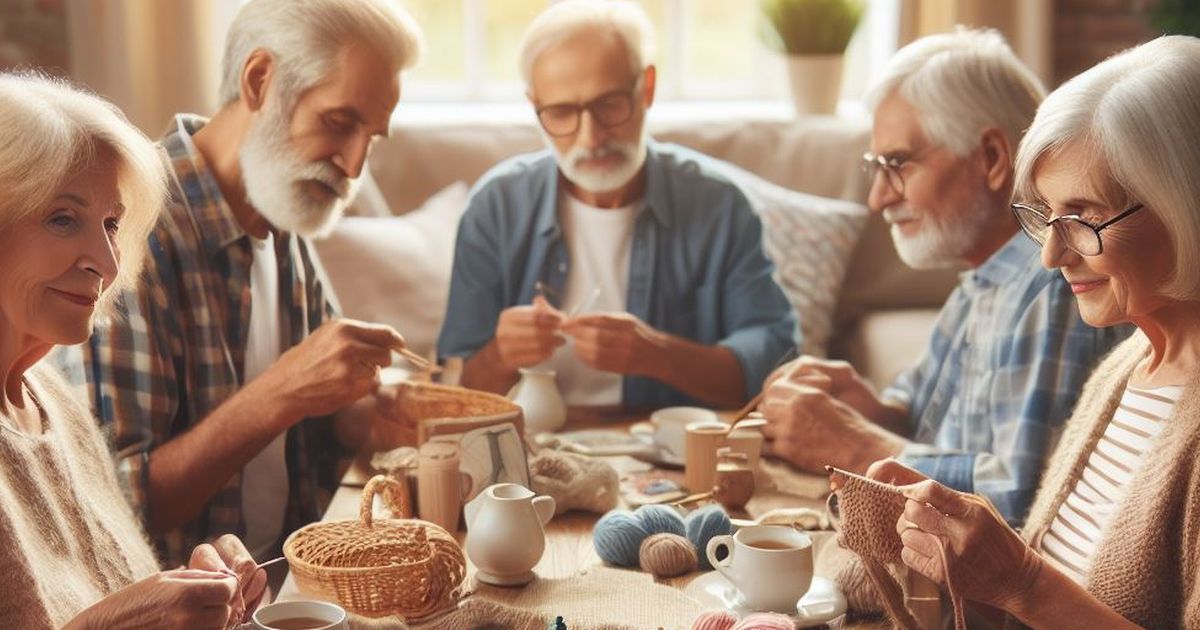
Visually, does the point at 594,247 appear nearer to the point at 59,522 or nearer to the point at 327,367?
the point at 327,367

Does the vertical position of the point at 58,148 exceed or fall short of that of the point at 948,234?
it exceeds it

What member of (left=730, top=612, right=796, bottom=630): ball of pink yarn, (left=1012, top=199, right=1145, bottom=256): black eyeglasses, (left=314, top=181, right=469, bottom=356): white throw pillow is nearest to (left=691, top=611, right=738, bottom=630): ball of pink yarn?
(left=730, top=612, right=796, bottom=630): ball of pink yarn

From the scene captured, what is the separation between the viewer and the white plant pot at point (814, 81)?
13.6ft

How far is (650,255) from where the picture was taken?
10.2 ft

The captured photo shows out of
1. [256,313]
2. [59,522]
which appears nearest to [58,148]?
[59,522]

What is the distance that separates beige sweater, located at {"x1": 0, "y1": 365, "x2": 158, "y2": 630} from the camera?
133cm

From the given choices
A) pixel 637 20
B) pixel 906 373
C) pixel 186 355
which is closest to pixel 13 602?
pixel 186 355

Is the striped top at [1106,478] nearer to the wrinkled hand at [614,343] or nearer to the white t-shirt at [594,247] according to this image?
the wrinkled hand at [614,343]

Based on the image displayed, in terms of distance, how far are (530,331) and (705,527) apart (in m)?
0.91

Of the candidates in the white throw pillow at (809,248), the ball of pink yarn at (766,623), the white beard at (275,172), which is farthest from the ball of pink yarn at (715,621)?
the white throw pillow at (809,248)

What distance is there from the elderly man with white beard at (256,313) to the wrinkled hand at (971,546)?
977 mm

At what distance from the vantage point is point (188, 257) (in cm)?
222

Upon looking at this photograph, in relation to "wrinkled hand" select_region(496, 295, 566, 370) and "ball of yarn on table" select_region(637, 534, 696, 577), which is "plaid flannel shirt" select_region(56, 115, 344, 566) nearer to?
"wrinkled hand" select_region(496, 295, 566, 370)

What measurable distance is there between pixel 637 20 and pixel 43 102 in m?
1.72
